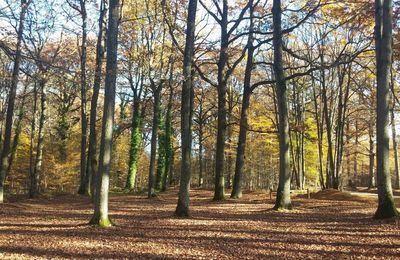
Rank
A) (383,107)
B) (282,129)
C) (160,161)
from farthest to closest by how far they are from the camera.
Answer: (160,161) < (282,129) < (383,107)

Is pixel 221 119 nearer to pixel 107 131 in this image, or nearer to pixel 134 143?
pixel 107 131

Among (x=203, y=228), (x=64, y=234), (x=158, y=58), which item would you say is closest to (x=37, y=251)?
(x=64, y=234)

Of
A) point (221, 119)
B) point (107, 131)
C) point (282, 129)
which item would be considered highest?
point (221, 119)

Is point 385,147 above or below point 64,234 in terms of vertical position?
above

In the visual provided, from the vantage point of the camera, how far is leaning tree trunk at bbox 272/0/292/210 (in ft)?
45.3

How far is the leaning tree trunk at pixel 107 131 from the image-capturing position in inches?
384

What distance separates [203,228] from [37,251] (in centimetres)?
425

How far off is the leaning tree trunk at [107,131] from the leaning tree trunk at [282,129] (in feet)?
21.2

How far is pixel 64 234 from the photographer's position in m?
8.63

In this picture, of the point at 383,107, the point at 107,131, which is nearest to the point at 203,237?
the point at 107,131

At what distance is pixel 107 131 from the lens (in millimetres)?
9930

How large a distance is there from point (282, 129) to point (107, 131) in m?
6.70

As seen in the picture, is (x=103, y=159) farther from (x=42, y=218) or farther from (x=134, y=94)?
(x=134, y=94)

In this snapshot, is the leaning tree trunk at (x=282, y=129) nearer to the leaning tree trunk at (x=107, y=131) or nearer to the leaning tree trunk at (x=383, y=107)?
the leaning tree trunk at (x=383, y=107)
